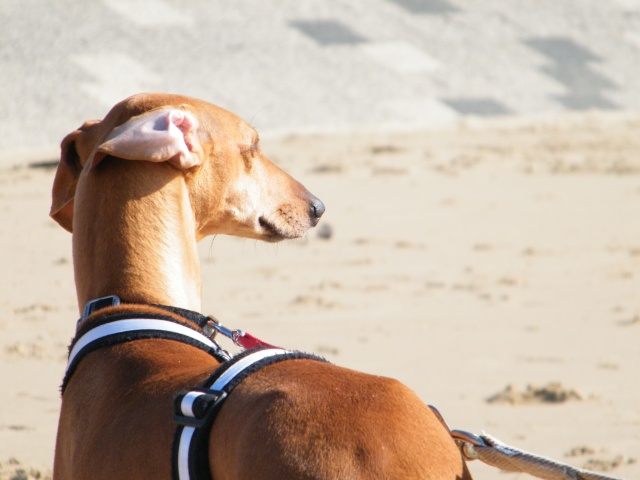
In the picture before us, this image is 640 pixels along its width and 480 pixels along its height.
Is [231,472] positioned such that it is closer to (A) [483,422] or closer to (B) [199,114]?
(B) [199,114]

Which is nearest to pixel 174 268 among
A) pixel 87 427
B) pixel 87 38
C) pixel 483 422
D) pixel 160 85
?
pixel 87 427

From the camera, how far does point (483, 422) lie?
4.86 m

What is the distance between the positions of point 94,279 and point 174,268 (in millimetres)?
226

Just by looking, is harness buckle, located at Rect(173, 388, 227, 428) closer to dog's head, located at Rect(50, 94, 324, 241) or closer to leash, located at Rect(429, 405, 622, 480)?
leash, located at Rect(429, 405, 622, 480)

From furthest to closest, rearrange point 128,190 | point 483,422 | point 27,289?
1. point 27,289
2. point 483,422
3. point 128,190

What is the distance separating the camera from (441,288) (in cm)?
730

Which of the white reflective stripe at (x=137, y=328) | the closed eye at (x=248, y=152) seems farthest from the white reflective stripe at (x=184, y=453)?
the closed eye at (x=248, y=152)

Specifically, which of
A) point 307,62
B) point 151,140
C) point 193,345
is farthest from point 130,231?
point 307,62

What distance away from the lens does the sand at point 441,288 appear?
5.00 metres

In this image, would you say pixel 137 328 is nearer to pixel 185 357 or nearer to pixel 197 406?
pixel 185 357

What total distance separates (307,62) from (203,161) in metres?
11.8

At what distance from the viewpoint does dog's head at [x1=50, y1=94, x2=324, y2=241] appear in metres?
2.70

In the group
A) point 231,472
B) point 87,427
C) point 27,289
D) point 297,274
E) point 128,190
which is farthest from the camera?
point 297,274

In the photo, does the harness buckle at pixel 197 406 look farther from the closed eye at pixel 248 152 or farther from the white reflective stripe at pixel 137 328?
the closed eye at pixel 248 152
